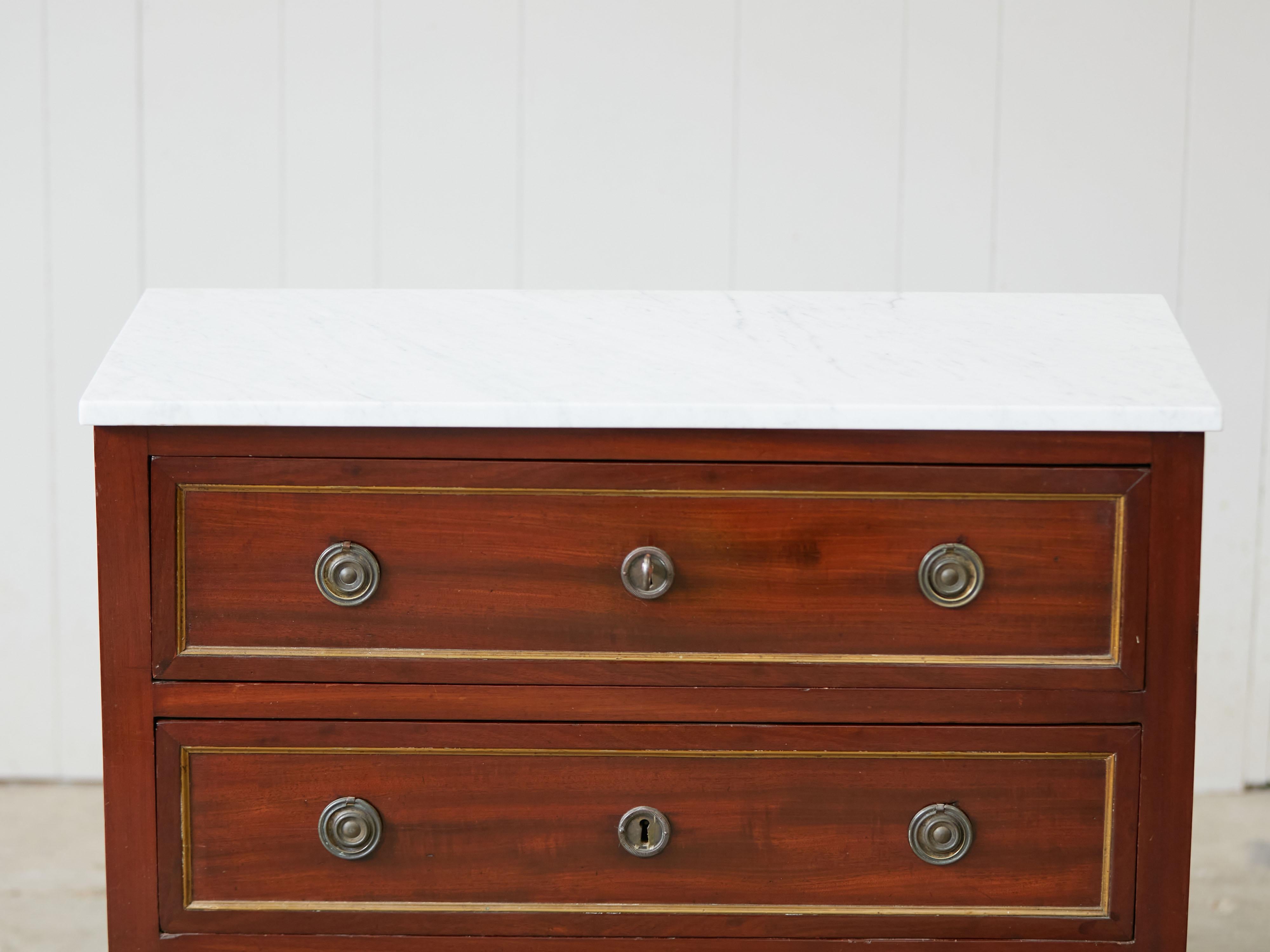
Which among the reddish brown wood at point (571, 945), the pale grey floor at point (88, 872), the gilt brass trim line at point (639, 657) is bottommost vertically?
the pale grey floor at point (88, 872)

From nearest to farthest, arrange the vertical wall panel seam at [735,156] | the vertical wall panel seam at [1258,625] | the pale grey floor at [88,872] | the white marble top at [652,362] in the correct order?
the white marble top at [652,362] < the pale grey floor at [88,872] < the vertical wall panel seam at [735,156] < the vertical wall panel seam at [1258,625]

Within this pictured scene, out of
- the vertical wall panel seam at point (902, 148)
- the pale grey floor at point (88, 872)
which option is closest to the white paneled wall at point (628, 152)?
the vertical wall panel seam at point (902, 148)

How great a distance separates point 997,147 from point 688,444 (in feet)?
4.15

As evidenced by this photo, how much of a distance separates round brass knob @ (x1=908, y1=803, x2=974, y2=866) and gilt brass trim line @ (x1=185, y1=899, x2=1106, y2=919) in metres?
0.05

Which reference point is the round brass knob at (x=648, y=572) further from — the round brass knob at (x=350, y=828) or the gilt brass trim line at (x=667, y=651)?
the round brass knob at (x=350, y=828)

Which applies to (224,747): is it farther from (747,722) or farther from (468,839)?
(747,722)

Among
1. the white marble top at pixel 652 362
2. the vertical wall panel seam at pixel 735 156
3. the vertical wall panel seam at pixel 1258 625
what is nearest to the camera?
the white marble top at pixel 652 362

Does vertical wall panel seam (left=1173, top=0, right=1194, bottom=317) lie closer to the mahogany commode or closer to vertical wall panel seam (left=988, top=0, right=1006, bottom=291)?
vertical wall panel seam (left=988, top=0, right=1006, bottom=291)

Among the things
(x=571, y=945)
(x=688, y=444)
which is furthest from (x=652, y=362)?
(x=571, y=945)

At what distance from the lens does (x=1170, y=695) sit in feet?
3.04

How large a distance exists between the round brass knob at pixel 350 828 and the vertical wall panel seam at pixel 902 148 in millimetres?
1323

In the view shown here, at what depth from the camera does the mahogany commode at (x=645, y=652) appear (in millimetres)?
905

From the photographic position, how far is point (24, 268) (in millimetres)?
1904

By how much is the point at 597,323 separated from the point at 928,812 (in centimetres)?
56
